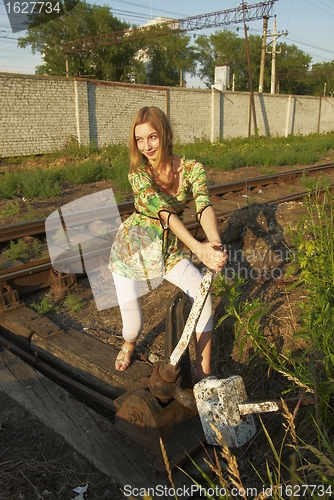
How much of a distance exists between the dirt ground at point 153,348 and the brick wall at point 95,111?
1445 cm

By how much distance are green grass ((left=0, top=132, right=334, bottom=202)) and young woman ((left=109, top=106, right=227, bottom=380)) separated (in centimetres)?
667

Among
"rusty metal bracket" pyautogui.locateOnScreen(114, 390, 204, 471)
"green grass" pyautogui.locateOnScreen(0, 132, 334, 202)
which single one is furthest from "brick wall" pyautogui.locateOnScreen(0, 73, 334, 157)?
"rusty metal bracket" pyautogui.locateOnScreen(114, 390, 204, 471)

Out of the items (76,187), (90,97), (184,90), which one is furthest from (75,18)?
(76,187)

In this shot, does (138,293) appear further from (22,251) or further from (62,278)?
(22,251)

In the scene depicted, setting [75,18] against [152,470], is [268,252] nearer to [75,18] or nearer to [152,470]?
[152,470]

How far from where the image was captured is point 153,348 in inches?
137

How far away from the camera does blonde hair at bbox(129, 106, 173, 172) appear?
2590 millimetres

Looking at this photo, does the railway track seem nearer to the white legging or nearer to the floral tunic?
the white legging

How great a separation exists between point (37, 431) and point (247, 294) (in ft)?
6.54

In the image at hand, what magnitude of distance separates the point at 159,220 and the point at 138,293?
52 centimetres

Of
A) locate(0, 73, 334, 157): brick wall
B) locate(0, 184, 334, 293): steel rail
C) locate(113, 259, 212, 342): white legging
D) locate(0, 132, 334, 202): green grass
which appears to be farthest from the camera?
locate(0, 73, 334, 157): brick wall

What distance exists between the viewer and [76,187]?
1203cm
